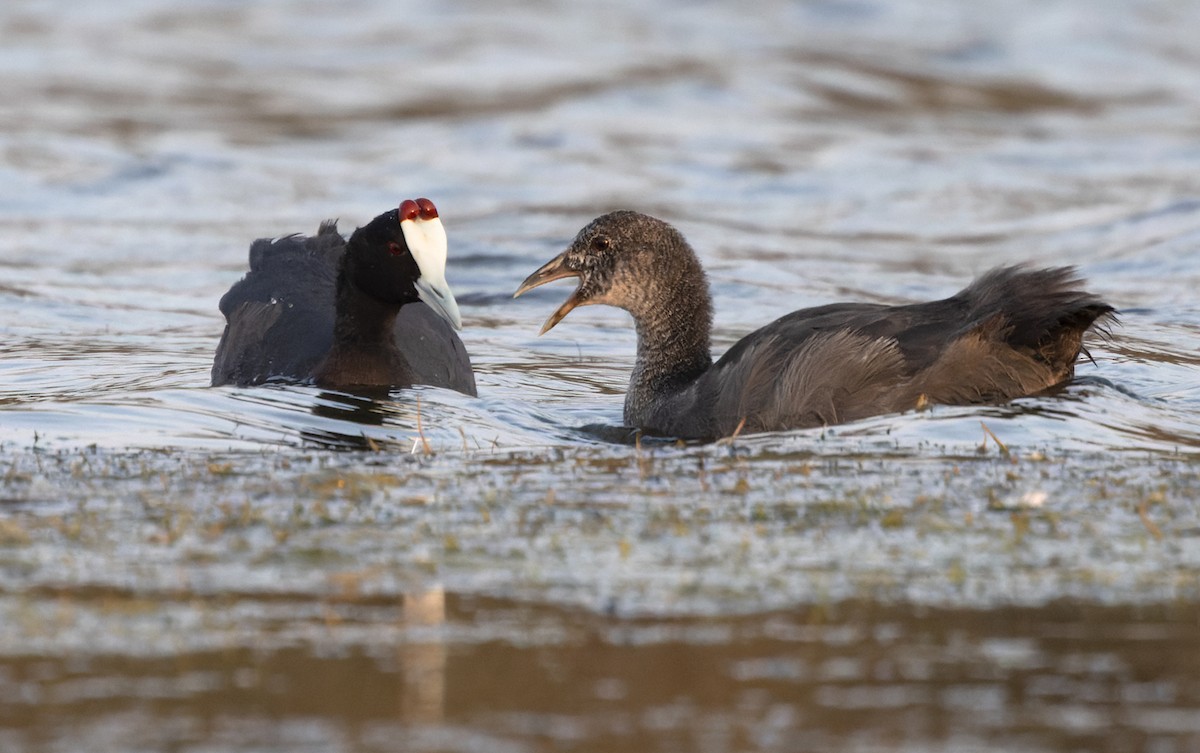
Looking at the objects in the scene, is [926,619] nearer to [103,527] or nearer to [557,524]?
[557,524]

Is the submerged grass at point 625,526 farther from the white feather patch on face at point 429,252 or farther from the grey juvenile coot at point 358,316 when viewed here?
the grey juvenile coot at point 358,316

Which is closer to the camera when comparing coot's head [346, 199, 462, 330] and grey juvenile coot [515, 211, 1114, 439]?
grey juvenile coot [515, 211, 1114, 439]

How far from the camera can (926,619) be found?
4750mm

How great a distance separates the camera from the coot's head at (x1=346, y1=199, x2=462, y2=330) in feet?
29.2

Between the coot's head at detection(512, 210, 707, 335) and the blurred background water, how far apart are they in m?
0.68

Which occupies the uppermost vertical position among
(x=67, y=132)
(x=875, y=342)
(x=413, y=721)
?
(x=67, y=132)

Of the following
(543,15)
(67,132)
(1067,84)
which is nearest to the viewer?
(67,132)

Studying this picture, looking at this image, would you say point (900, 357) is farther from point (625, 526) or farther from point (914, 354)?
point (625, 526)

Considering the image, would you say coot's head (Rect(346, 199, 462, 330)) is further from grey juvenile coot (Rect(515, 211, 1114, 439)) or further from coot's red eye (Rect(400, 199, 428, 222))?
grey juvenile coot (Rect(515, 211, 1114, 439))

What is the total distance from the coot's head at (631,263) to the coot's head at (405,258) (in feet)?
1.42

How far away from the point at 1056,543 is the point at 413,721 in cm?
232

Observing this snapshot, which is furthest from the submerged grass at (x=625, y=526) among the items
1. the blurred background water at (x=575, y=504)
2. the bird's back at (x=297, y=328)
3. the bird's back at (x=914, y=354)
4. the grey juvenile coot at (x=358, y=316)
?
the bird's back at (x=297, y=328)

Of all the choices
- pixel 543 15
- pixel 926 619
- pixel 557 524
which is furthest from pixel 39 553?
pixel 543 15

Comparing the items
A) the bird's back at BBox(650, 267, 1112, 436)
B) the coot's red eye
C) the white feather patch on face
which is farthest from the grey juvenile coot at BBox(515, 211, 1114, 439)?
the coot's red eye
